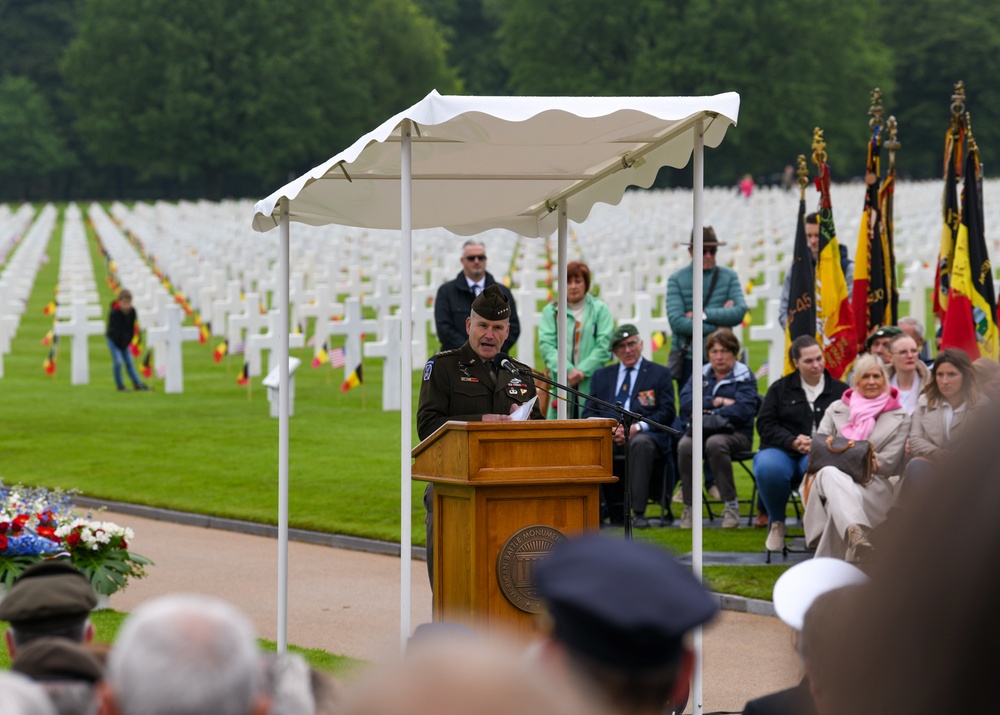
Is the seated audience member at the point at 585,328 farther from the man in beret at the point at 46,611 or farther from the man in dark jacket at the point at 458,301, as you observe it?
the man in beret at the point at 46,611

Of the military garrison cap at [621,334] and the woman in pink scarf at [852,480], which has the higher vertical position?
the military garrison cap at [621,334]

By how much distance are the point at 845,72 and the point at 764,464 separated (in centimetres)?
7693

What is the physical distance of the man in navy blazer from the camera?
1165 cm

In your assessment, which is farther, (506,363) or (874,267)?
(874,267)

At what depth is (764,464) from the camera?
10719 millimetres

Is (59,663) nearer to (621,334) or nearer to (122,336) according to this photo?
(621,334)

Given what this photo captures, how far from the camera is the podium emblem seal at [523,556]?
6820 mm

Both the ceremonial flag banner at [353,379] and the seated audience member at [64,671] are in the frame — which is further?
the ceremonial flag banner at [353,379]

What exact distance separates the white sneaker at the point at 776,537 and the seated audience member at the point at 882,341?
1419 mm

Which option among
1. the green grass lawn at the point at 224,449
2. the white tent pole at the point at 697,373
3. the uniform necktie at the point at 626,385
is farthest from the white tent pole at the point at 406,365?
the uniform necktie at the point at 626,385

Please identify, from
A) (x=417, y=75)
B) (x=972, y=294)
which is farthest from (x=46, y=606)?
(x=417, y=75)

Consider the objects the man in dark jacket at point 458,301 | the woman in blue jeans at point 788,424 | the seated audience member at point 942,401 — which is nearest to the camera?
the seated audience member at point 942,401

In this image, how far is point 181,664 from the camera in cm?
190

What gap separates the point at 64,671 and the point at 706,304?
419 inches
